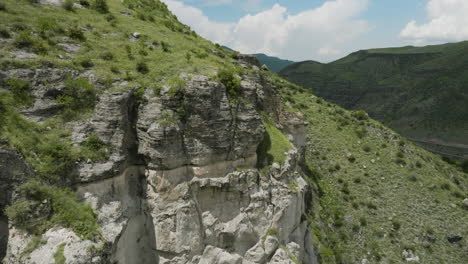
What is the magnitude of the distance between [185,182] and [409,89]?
135 metres

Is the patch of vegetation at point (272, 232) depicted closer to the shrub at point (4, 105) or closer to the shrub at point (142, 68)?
the shrub at point (142, 68)

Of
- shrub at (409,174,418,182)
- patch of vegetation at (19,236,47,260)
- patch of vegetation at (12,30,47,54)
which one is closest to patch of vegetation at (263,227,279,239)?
patch of vegetation at (19,236,47,260)

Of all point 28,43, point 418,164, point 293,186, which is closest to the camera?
point 28,43

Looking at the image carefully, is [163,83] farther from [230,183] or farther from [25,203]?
[25,203]

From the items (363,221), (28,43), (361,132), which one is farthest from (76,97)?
(361,132)

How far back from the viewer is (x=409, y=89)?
11762cm

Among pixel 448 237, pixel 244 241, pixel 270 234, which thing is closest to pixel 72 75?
pixel 244 241

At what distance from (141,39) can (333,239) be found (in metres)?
29.8

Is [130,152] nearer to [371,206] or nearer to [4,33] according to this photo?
[4,33]

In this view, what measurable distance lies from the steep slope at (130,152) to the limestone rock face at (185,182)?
2.8 inches

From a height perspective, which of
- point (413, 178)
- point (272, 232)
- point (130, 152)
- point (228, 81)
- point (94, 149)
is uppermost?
point (228, 81)

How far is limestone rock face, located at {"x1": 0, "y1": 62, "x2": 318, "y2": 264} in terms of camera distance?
46.6ft

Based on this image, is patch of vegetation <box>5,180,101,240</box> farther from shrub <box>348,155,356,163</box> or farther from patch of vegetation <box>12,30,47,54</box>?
shrub <box>348,155,356,163</box>

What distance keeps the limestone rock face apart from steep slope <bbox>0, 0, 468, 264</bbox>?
0.23 ft
